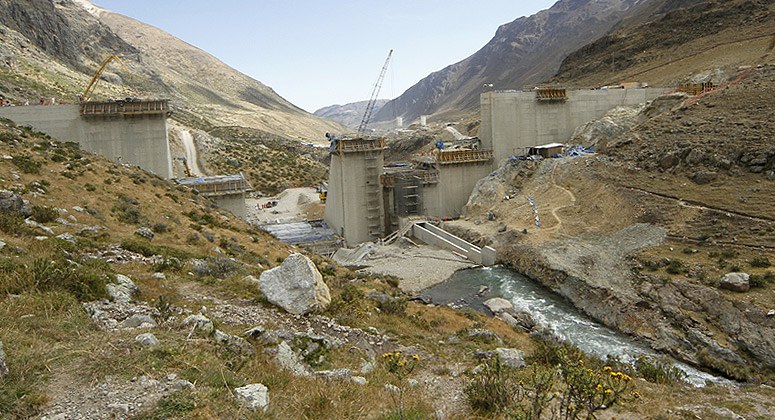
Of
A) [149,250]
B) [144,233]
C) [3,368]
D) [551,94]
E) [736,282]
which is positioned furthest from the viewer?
[551,94]

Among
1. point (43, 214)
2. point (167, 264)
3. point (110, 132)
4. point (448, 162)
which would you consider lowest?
point (167, 264)

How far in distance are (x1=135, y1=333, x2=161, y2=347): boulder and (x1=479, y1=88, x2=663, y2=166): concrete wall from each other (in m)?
38.4

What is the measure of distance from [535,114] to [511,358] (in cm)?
3631

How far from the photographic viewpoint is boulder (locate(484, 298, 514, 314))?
942 inches

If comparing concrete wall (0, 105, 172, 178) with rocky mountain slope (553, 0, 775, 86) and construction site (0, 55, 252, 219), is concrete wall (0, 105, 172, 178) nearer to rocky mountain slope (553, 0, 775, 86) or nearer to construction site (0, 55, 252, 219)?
construction site (0, 55, 252, 219)

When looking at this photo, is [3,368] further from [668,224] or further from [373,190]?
[373,190]

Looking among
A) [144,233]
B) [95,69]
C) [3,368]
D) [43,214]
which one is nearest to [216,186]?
[144,233]

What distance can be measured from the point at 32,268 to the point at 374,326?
709cm

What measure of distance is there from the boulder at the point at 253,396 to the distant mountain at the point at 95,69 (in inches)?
1871

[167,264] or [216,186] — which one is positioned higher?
[216,186]

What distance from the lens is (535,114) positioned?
43469 mm

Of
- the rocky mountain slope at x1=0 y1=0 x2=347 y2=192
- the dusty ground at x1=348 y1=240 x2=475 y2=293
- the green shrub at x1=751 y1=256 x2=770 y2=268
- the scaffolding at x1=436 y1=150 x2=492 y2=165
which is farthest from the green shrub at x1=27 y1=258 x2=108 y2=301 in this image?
the rocky mountain slope at x1=0 y1=0 x2=347 y2=192

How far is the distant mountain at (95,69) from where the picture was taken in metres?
55.0

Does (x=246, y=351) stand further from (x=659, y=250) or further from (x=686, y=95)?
(x=686, y=95)
